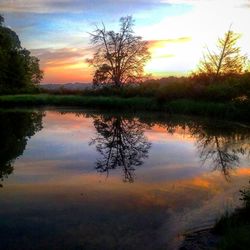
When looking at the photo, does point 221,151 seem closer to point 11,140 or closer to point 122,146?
point 122,146

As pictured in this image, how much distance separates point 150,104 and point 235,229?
33892 millimetres

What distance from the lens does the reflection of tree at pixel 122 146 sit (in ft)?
48.4

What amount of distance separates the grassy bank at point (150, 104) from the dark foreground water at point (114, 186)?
767 cm

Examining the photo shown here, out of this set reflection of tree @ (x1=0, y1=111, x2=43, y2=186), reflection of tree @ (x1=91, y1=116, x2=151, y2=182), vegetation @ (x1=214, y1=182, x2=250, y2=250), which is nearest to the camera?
vegetation @ (x1=214, y1=182, x2=250, y2=250)

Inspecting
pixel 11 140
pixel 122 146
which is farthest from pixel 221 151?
pixel 11 140

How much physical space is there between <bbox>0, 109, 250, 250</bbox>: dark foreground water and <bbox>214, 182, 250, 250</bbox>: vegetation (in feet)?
1.84

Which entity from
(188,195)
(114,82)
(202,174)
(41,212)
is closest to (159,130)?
(202,174)

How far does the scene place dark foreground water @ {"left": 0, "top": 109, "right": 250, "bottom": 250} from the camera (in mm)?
7906

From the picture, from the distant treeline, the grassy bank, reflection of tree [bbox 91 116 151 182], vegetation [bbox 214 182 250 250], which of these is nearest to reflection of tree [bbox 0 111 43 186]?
Answer: reflection of tree [bbox 91 116 151 182]

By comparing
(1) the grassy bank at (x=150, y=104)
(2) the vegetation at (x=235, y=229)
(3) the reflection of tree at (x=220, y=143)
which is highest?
(1) the grassy bank at (x=150, y=104)

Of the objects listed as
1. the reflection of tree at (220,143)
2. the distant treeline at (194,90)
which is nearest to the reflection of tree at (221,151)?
the reflection of tree at (220,143)

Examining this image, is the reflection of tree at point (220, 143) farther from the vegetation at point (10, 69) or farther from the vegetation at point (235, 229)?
the vegetation at point (10, 69)

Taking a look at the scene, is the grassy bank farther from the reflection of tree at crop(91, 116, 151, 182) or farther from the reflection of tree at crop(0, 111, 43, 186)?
the reflection of tree at crop(0, 111, 43, 186)

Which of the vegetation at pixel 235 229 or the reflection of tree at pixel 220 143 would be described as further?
the reflection of tree at pixel 220 143
